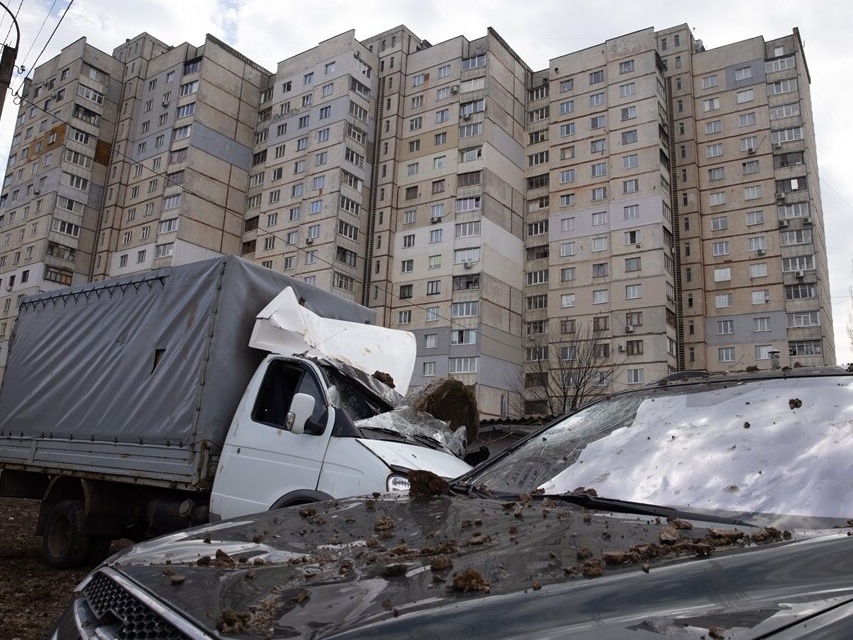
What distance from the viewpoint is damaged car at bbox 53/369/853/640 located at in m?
1.33

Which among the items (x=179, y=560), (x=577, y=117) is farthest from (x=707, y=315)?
(x=179, y=560)

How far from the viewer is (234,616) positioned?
139 cm

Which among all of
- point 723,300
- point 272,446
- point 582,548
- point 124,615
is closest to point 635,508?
point 582,548

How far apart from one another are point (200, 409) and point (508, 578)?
5.16m

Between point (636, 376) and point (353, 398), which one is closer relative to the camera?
point (353, 398)

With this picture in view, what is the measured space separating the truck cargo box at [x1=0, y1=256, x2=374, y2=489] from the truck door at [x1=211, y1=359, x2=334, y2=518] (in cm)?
41

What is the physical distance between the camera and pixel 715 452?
238 centimetres

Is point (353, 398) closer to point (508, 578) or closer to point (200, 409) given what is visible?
point (200, 409)

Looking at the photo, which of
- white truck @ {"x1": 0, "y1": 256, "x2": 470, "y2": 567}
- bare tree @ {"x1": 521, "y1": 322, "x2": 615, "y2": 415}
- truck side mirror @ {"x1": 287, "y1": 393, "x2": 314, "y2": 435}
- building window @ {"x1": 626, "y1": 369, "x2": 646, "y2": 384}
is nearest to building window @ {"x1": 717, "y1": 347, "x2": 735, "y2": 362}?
building window @ {"x1": 626, "y1": 369, "x2": 646, "y2": 384}

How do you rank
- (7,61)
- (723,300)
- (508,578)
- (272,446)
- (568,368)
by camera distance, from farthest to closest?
(723,300) → (568,368) → (7,61) → (272,446) → (508,578)

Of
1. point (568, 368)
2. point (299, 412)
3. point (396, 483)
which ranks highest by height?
point (568, 368)

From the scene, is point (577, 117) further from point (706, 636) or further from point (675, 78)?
point (706, 636)

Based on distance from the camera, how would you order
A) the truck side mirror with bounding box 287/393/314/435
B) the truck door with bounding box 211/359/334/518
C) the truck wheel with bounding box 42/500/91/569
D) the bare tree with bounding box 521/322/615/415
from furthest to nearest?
1. the bare tree with bounding box 521/322/615/415
2. the truck wheel with bounding box 42/500/91/569
3. the truck door with bounding box 211/359/334/518
4. the truck side mirror with bounding box 287/393/314/435

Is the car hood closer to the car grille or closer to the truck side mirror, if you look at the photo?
the car grille
